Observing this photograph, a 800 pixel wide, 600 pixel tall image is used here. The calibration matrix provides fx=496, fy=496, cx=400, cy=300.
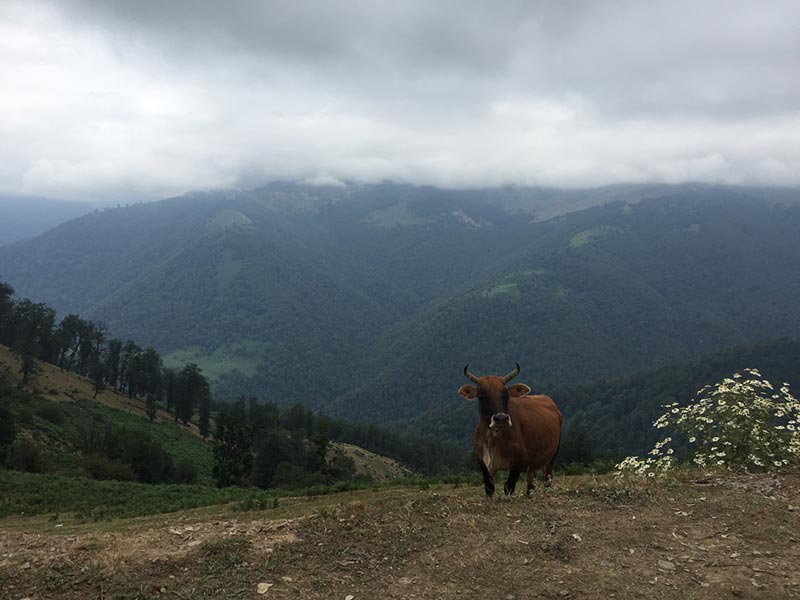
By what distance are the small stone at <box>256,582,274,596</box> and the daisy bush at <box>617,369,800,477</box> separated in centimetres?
906

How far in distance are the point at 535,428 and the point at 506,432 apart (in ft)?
4.01

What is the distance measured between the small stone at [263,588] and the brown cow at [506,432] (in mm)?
4802

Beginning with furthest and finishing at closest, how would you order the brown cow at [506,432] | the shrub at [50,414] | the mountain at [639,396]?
the mountain at [639,396] → the shrub at [50,414] → the brown cow at [506,432]

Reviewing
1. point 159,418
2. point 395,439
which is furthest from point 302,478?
point 395,439

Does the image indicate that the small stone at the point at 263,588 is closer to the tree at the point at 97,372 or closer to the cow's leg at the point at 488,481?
the cow's leg at the point at 488,481

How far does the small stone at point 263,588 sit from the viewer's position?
6457mm

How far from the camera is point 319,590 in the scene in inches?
259

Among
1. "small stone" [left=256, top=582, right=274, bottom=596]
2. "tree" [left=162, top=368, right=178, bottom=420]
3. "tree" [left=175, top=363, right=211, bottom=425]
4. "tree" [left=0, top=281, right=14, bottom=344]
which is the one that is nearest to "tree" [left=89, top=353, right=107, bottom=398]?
"tree" [left=162, top=368, right=178, bottom=420]

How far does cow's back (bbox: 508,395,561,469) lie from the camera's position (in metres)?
10.8

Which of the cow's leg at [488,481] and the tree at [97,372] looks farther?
the tree at [97,372]

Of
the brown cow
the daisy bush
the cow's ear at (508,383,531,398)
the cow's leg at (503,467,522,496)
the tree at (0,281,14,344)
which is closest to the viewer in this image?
the brown cow

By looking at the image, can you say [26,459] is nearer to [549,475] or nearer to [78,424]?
[78,424]

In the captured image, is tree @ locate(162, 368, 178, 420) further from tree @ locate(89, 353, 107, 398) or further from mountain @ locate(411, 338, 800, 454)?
mountain @ locate(411, 338, 800, 454)

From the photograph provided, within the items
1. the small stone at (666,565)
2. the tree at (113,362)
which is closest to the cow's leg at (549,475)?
the small stone at (666,565)
